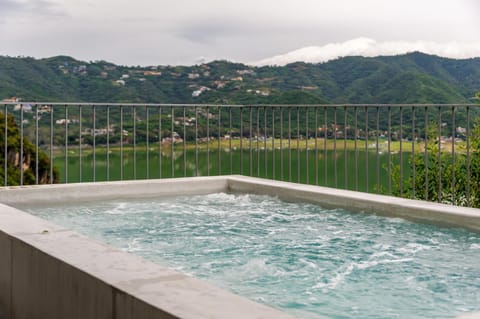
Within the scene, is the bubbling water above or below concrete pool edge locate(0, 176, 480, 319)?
below

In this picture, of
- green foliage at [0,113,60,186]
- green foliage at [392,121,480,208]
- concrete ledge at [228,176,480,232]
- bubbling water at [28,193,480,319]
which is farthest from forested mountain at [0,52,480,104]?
bubbling water at [28,193,480,319]

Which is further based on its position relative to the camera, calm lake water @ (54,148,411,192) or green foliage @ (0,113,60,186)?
green foliage @ (0,113,60,186)

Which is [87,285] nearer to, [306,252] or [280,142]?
[306,252]

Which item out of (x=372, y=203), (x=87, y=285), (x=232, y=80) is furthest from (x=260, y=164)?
(x=232, y=80)

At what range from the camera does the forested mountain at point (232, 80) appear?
74.1 feet

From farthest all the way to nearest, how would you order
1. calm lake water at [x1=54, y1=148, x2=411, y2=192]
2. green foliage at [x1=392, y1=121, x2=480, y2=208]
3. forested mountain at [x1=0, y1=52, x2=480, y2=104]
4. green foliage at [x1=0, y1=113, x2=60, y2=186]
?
1. green foliage at [x1=0, y1=113, x2=60, y2=186]
2. forested mountain at [x1=0, y1=52, x2=480, y2=104]
3. green foliage at [x1=392, y1=121, x2=480, y2=208]
4. calm lake water at [x1=54, y1=148, x2=411, y2=192]

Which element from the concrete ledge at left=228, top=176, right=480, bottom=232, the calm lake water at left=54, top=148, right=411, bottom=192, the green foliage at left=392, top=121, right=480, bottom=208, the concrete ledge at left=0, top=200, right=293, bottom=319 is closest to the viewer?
the concrete ledge at left=0, top=200, right=293, bottom=319

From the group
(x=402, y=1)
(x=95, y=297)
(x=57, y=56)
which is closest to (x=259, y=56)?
(x=402, y=1)

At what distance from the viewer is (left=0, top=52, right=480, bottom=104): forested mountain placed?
2258cm

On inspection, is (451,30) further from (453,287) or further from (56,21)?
(453,287)

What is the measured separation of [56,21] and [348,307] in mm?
34192

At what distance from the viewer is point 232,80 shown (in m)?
26.6

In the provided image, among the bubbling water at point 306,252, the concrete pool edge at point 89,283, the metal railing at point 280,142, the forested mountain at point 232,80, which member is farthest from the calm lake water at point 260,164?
the forested mountain at point 232,80

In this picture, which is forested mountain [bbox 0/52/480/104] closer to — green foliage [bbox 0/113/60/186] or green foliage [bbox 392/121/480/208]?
green foliage [bbox 0/113/60/186]
